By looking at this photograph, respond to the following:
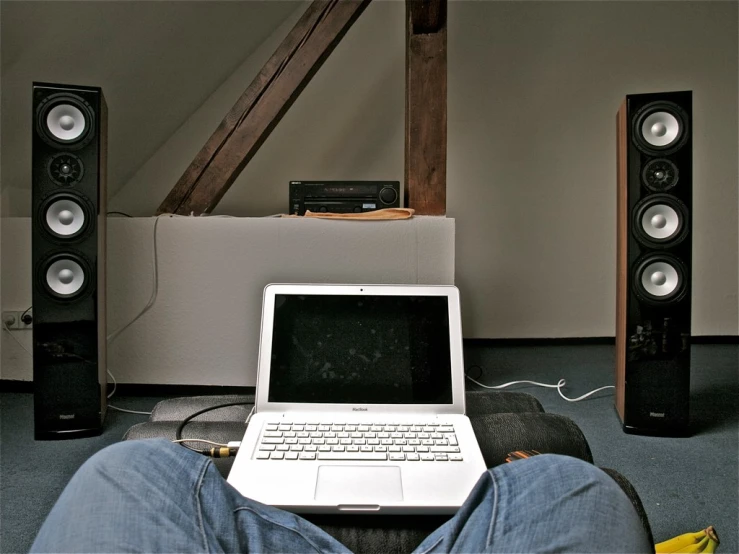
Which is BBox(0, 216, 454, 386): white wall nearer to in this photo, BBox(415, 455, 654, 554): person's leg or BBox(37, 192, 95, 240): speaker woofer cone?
BBox(37, 192, 95, 240): speaker woofer cone

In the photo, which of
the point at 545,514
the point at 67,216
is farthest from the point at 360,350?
the point at 67,216

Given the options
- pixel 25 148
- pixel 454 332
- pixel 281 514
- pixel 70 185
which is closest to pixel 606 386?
pixel 454 332

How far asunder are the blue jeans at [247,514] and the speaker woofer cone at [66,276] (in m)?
1.20

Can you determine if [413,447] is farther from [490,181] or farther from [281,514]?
[490,181]

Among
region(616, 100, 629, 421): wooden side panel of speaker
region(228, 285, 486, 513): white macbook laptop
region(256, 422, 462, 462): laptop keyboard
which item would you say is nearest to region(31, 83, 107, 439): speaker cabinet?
region(228, 285, 486, 513): white macbook laptop

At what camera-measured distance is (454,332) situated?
89 centimetres

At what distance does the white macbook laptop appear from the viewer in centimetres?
64

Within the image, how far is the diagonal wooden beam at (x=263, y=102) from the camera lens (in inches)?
72.0

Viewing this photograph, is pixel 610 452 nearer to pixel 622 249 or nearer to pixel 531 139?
pixel 622 249

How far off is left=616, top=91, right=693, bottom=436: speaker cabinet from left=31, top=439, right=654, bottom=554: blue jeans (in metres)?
1.28

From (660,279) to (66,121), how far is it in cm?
191

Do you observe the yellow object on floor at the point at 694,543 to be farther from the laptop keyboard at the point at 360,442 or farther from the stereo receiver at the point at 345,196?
the stereo receiver at the point at 345,196

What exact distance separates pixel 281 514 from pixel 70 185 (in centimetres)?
136

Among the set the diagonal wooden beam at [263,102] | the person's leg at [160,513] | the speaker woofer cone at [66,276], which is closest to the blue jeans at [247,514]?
the person's leg at [160,513]
